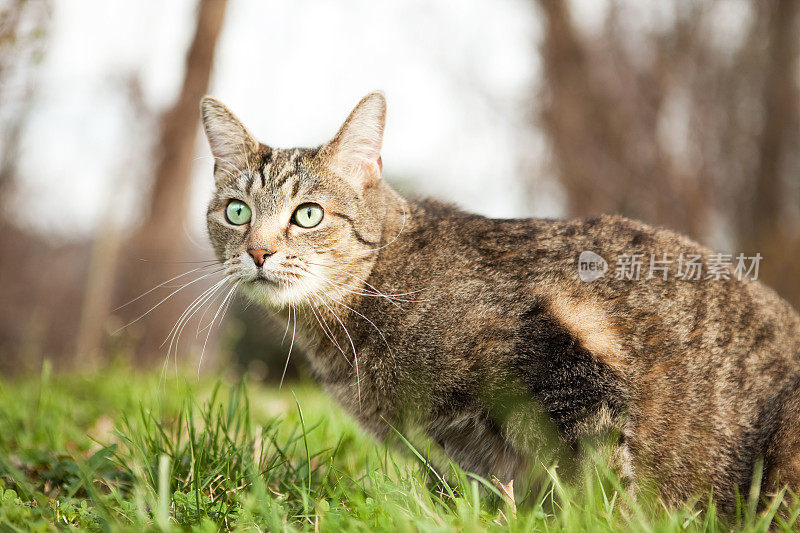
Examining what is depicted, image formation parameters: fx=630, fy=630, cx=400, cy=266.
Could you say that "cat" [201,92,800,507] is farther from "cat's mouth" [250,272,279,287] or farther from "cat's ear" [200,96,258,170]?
"cat's ear" [200,96,258,170]

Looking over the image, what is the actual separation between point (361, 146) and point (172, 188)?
237 inches

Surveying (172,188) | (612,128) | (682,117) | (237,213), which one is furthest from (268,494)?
(682,117)

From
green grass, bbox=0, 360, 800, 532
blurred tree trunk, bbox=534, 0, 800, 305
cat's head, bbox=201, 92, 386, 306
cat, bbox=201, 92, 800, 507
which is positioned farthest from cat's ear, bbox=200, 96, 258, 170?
blurred tree trunk, bbox=534, 0, 800, 305

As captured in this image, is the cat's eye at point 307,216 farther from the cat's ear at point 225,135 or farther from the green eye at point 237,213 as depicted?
the cat's ear at point 225,135

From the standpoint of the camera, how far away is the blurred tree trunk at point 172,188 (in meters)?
7.99

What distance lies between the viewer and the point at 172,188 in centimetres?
839

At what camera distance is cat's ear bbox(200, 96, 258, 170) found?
325 centimetres

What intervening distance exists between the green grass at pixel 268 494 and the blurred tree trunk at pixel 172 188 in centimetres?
447

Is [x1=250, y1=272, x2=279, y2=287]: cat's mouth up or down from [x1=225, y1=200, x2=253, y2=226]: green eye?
down

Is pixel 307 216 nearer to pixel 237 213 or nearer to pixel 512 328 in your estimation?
pixel 237 213

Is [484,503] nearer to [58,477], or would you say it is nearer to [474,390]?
[474,390]

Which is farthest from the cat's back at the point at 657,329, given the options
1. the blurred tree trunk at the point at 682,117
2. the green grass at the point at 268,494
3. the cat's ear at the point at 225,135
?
the blurred tree trunk at the point at 682,117

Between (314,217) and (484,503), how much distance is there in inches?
57.7

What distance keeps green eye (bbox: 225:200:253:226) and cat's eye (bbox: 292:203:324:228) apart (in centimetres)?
26
